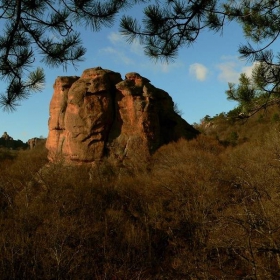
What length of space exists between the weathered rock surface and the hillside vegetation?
123cm

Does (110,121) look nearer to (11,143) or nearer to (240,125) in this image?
(240,125)

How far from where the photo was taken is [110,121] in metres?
23.2

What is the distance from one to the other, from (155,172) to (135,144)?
11.2 feet

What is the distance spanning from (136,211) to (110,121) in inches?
307

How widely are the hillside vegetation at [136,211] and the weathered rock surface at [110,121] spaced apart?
1.23m

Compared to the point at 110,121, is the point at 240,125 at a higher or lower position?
lower

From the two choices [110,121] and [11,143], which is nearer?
[110,121]

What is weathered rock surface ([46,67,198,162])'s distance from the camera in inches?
881

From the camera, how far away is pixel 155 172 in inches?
764

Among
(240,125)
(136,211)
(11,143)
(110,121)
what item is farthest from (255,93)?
(11,143)

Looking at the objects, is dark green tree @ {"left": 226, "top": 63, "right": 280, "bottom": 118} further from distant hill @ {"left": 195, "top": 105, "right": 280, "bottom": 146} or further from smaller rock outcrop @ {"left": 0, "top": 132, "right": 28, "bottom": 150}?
smaller rock outcrop @ {"left": 0, "top": 132, "right": 28, "bottom": 150}

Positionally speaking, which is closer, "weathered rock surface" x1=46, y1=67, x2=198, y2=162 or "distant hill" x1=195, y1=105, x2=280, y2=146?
Result: "distant hill" x1=195, y1=105, x2=280, y2=146

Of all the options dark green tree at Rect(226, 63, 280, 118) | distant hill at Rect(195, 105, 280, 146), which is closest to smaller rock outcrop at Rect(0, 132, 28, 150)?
distant hill at Rect(195, 105, 280, 146)

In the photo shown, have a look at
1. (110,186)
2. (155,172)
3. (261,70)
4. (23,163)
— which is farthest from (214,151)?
(261,70)
